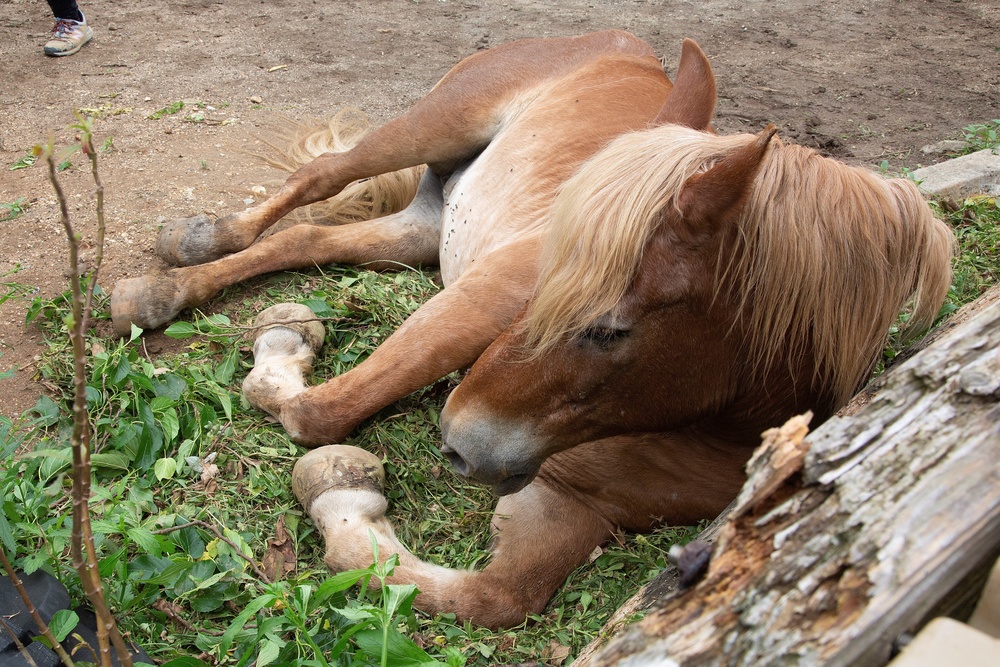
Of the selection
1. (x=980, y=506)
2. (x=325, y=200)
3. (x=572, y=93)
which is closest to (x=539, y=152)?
(x=572, y=93)

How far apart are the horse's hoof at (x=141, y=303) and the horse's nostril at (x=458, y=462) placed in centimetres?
197

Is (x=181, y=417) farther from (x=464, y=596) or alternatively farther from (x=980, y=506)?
(x=980, y=506)

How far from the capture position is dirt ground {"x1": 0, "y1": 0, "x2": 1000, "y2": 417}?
436cm

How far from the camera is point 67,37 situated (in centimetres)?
622

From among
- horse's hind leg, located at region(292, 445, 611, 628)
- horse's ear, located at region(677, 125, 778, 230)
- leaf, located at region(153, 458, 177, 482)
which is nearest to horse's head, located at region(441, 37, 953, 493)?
horse's ear, located at region(677, 125, 778, 230)

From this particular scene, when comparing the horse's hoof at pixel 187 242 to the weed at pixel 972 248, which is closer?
the weed at pixel 972 248

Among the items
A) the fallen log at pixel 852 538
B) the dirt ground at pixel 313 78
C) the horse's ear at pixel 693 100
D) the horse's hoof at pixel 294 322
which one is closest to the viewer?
the fallen log at pixel 852 538

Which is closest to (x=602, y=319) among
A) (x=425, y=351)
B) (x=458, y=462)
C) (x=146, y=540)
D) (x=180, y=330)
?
(x=458, y=462)

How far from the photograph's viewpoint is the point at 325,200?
465 cm

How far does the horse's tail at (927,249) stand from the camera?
214 centimetres

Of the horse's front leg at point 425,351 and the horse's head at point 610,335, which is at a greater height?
the horse's head at point 610,335

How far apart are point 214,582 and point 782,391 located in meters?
1.74

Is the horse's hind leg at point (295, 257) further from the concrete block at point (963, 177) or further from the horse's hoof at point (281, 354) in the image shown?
the concrete block at point (963, 177)

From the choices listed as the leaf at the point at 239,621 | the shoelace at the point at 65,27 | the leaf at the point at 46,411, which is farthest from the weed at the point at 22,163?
the leaf at the point at 239,621
